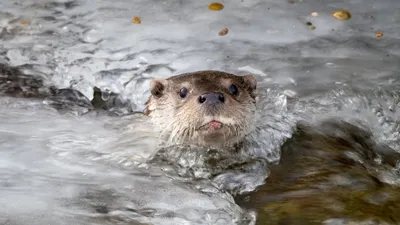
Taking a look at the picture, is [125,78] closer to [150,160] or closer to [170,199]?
[150,160]

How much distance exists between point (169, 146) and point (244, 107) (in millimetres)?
530

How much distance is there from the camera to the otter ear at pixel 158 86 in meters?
4.86

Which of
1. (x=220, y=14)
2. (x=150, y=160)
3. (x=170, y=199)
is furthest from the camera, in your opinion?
(x=220, y=14)

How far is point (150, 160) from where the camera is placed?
4.55m

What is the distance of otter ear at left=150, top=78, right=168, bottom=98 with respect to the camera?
4855 millimetres

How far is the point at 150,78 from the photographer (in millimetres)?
6051

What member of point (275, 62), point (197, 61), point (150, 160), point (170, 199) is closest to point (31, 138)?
point (150, 160)

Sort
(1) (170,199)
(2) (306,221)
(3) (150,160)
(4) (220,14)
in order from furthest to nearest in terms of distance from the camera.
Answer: (4) (220,14) → (3) (150,160) → (1) (170,199) → (2) (306,221)

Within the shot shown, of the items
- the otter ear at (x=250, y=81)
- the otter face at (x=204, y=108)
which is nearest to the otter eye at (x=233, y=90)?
the otter face at (x=204, y=108)

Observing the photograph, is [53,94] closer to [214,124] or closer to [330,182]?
[214,124]

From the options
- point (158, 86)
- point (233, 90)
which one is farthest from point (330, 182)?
point (158, 86)

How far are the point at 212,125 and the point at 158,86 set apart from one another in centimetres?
72

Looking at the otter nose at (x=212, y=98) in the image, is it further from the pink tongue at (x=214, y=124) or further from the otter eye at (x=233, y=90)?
the otter eye at (x=233, y=90)

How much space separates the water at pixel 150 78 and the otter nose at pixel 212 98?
0.44 meters
